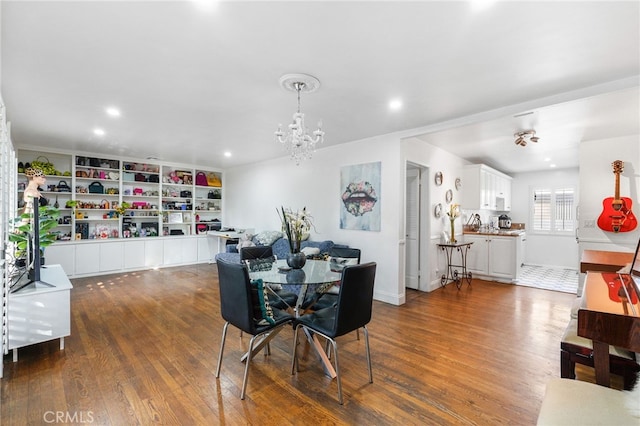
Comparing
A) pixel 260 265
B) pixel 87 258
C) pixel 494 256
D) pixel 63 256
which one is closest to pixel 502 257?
pixel 494 256

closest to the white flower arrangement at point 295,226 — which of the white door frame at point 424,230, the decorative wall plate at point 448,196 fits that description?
the white door frame at point 424,230

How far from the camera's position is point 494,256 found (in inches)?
227

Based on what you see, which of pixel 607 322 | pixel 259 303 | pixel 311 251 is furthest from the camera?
pixel 311 251

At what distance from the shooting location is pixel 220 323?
3.46 meters

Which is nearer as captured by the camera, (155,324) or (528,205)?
(155,324)

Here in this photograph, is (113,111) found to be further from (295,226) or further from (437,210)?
(437,210)

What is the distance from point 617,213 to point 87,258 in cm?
876

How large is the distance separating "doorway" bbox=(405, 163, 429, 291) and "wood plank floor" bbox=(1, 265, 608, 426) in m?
1.11

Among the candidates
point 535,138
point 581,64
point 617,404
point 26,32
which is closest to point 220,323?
point 26,32

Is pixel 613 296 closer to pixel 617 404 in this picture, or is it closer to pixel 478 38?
pixel 617 404

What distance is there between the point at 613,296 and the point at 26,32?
12.7 feet

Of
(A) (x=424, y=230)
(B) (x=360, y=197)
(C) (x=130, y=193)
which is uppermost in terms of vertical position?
(C) (x=130, y=193)

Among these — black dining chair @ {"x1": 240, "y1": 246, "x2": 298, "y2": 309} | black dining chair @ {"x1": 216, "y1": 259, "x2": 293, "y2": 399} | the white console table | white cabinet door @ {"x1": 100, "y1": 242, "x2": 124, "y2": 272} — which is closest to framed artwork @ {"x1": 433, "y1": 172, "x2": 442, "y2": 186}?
black dining chair @ {"x1": 240, "y1": 246, "x2": 298, "y2": 309}

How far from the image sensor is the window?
701cm
